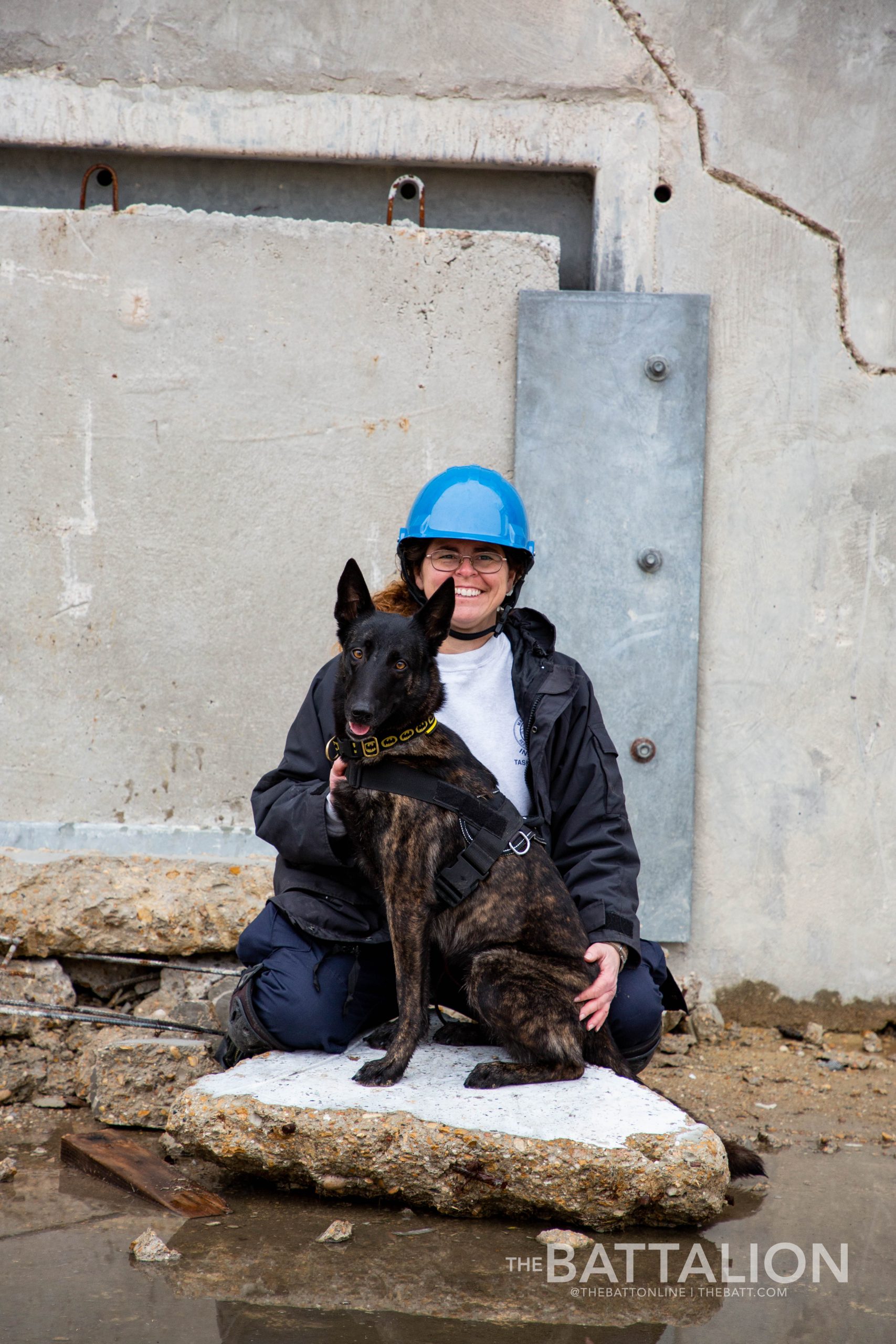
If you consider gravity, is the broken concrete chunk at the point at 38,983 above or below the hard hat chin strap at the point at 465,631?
below

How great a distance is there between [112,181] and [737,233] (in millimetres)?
2435

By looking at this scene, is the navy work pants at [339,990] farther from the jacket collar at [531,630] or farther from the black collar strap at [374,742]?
the jacket collar at [531,630]

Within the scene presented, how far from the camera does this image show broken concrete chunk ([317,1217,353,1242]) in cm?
258

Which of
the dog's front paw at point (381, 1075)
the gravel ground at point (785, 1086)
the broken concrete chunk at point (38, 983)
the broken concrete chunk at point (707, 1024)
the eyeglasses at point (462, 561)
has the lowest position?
the gravel ground at point (785, 1086)

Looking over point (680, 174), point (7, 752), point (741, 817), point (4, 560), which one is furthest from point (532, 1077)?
point (680, 174)

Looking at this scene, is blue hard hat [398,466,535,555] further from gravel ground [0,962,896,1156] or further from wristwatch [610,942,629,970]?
gravel ground [0,962,896,1156]

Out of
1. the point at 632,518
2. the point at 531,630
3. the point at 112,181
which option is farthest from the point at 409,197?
the point at 531,630

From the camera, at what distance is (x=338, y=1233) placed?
2590 millimetres

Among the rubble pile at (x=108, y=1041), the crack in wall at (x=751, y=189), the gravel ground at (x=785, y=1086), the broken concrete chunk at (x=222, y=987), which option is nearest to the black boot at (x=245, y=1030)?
the rubble pile at (x=108, y=1041)

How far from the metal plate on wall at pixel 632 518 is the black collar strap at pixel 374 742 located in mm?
1457

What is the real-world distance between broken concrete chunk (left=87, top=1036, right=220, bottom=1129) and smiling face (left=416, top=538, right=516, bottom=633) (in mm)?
1561

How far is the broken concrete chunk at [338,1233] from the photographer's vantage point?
2584 mm

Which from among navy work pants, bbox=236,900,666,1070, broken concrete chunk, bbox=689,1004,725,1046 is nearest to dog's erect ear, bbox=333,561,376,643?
navy work pants, bbox=236,900,666,1070

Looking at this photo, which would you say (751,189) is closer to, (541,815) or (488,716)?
(488,716)
